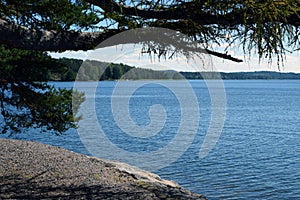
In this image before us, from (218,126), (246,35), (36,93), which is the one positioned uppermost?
(246,35)

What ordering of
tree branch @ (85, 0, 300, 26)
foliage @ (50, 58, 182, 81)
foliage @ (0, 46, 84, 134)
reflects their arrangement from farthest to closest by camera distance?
1. foliage @ (0, 46, 84, 134)
2. foliage @ (50, 58, 182, 81)
3. tree branch @ (85, 0, 300, 26)

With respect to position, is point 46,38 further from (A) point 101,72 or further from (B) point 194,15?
(A) point 101,72

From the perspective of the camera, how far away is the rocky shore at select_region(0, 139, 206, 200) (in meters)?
6.53

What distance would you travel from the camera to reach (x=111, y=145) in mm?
20062

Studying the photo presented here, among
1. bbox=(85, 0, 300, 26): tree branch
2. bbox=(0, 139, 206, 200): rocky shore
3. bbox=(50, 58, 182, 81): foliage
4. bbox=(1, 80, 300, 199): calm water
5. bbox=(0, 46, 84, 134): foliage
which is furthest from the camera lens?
bbox=(1, 80, 300, 199): calm water

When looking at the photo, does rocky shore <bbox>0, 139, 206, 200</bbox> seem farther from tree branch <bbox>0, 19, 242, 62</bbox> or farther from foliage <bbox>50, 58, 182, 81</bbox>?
tree branch <bbox>0, 19, 242, 62</bbox>

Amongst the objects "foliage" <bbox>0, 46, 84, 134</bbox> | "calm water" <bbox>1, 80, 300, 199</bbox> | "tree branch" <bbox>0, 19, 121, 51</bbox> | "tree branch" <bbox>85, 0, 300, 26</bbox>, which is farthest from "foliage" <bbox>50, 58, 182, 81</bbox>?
"calm water" <bbox>1, 80, 300, 199</bbox>

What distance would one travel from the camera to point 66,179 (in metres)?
7.27

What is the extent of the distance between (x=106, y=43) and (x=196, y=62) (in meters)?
0.99

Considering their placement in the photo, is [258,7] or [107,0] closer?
[258,7]

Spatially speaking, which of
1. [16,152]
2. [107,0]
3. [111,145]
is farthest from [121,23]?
[111,145]

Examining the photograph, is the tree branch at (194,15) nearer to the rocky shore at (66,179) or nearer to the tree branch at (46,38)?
the tree branch at (46,38)

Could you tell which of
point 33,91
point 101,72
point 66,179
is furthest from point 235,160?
point 66,179

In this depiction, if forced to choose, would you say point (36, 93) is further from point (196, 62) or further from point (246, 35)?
point (246, 35)
